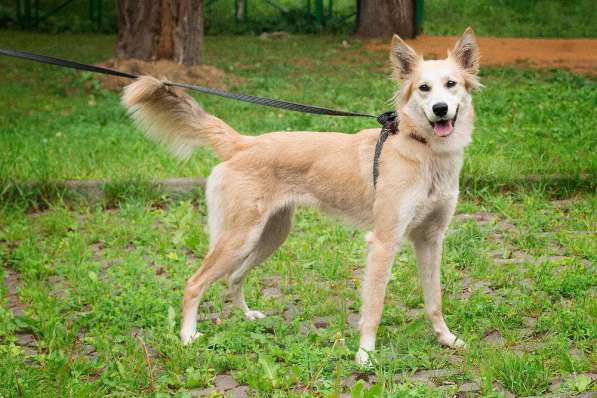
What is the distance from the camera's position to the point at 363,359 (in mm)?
4324

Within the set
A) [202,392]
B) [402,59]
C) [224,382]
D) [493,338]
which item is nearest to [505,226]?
[493,338]

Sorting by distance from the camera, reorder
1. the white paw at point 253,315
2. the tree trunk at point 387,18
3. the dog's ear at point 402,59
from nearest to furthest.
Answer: the dog's ear at point 402,59 → the white paw at point 253,315 → the tree trunk at point 387,18

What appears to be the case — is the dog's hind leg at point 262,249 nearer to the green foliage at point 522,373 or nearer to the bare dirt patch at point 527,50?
the green foliage at point 522,373

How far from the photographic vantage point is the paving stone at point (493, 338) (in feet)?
14.8

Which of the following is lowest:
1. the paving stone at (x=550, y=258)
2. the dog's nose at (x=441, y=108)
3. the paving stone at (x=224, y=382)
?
the paving stone at (x=224, y=382)

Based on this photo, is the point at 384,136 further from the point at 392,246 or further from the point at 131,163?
the point at 131,163

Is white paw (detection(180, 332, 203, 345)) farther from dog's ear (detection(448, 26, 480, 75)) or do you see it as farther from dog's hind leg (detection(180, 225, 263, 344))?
dog's ear (detection(448, 26, 480, 75))

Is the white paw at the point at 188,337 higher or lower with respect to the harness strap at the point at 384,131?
lower

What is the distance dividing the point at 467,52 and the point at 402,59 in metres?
0.38

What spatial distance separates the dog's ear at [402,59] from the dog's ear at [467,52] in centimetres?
23

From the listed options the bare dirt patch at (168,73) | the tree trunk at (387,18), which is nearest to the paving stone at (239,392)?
the bare dirt patch at (168,73)

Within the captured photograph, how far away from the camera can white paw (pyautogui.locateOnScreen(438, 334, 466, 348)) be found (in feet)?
14.8

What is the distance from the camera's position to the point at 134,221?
680cm

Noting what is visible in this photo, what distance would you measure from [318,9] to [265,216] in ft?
54.1
